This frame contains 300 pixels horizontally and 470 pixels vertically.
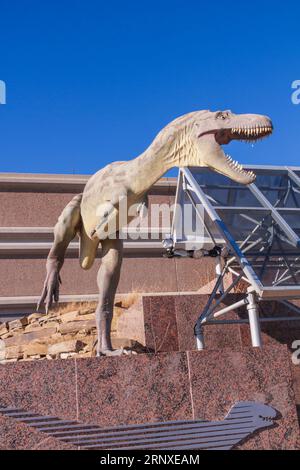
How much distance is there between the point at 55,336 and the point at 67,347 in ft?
2.81

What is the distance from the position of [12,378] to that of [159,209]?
10.4 metres

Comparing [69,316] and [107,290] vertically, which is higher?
[69,316]

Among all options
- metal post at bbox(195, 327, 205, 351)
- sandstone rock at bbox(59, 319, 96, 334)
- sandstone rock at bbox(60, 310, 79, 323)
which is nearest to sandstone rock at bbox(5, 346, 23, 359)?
sandstone rock at bbox(59, 319, 96, 334)

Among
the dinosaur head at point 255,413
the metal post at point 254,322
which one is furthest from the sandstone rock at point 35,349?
the dinosaur head at point 255,413

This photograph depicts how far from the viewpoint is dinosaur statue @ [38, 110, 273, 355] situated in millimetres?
6578

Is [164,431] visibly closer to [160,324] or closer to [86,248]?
[86,248]

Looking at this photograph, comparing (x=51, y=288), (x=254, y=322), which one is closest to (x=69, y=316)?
(x=254, y=322)

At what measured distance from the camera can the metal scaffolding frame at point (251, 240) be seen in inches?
353

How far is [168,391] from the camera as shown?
5.95 m

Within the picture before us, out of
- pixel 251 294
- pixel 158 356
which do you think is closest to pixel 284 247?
pixel 251 294

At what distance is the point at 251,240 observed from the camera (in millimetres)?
11414

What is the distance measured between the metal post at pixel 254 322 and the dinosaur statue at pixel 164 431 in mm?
2492

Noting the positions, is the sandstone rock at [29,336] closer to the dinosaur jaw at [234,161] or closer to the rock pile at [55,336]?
the rock pile at [55,336]
